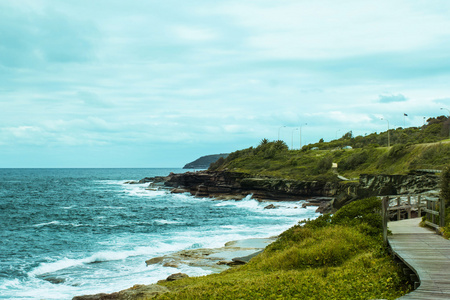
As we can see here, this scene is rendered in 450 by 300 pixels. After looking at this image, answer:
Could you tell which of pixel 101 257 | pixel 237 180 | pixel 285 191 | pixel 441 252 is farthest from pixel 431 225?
pixel 237 180

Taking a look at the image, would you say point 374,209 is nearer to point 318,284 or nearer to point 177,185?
point 318,284

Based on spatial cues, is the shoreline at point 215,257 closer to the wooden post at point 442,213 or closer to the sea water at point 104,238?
the sea water at point 104,238

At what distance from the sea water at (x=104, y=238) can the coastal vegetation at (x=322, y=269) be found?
5.10 m

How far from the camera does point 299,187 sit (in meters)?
61.5

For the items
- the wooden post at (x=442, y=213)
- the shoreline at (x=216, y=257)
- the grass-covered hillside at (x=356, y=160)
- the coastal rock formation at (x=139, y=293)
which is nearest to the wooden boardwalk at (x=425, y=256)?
the wooden post at (x=442, y=213)

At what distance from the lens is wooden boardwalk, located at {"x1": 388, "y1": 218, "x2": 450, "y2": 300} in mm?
8367

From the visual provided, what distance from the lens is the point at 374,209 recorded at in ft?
60.1

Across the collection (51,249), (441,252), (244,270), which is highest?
(441,252)

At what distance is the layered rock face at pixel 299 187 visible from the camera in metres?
38.7

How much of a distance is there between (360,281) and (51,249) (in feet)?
76.7

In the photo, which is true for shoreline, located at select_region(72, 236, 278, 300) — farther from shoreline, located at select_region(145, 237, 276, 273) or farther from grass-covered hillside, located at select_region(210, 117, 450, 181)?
grass-covered hillside, located at select_region(210, 117, 450, 181)

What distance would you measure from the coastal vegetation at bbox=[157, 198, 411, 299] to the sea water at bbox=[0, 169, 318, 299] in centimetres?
510

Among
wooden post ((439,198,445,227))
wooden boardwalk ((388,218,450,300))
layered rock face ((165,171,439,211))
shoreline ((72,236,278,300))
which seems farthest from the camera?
layered rock face ((165,171,439,211))

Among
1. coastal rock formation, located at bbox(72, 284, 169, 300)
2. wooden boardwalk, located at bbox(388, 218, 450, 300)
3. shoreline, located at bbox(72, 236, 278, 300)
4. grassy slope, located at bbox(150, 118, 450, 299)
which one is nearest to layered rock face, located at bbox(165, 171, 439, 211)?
shoreline, located at bbox(72, 236, 278, 300)
